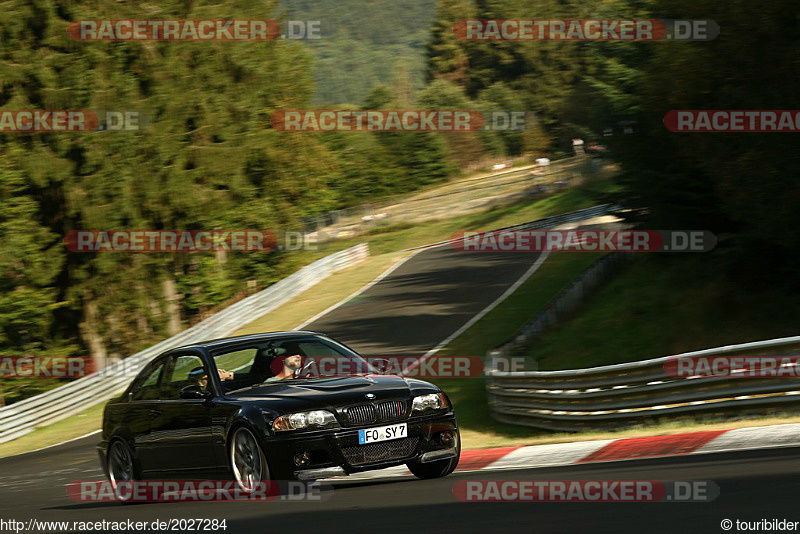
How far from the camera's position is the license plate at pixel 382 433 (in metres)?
8.90

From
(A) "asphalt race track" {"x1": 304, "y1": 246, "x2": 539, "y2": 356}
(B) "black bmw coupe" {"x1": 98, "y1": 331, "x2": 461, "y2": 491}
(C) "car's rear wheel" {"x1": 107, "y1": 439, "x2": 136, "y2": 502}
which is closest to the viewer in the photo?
(B) "black bmw coupe" {"x1": 98, "y1": 331, "x2": 461, "y2": 491}

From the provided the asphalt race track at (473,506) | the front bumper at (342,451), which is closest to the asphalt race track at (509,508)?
the asphalt race track at (473,506)

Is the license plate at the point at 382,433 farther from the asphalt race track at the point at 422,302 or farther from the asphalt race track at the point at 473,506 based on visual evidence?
the asphalt race track at the point at 422,302

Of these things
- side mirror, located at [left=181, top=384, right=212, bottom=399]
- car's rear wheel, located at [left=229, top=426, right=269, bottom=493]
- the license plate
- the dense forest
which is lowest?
car's rear wheel, located at [left=229, top=426, right=269, bottom=493]

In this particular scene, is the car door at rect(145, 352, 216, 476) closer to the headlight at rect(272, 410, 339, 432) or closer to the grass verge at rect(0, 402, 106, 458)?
the headlight at rect(272, 410, 339, 432)

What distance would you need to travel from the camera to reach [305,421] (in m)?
8.80

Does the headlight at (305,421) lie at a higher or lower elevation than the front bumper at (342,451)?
higher

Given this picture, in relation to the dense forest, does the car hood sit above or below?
below

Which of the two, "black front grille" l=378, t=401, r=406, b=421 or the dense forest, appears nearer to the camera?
"black front grille" l=378, t=401, r=406, b=421

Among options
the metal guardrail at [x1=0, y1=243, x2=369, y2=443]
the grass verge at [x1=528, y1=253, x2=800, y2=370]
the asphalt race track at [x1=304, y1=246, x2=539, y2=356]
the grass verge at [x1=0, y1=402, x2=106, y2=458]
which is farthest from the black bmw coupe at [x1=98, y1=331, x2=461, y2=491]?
the asphalt race track at [x1=304, y1=246, x2=539, y2=356]

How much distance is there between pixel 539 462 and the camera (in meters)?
10.7

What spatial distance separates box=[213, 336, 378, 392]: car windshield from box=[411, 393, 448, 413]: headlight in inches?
34.6

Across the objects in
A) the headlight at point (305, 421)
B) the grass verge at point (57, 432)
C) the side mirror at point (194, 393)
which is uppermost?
the side mirror at point (194, 393)

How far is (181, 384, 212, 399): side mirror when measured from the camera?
9570mm
